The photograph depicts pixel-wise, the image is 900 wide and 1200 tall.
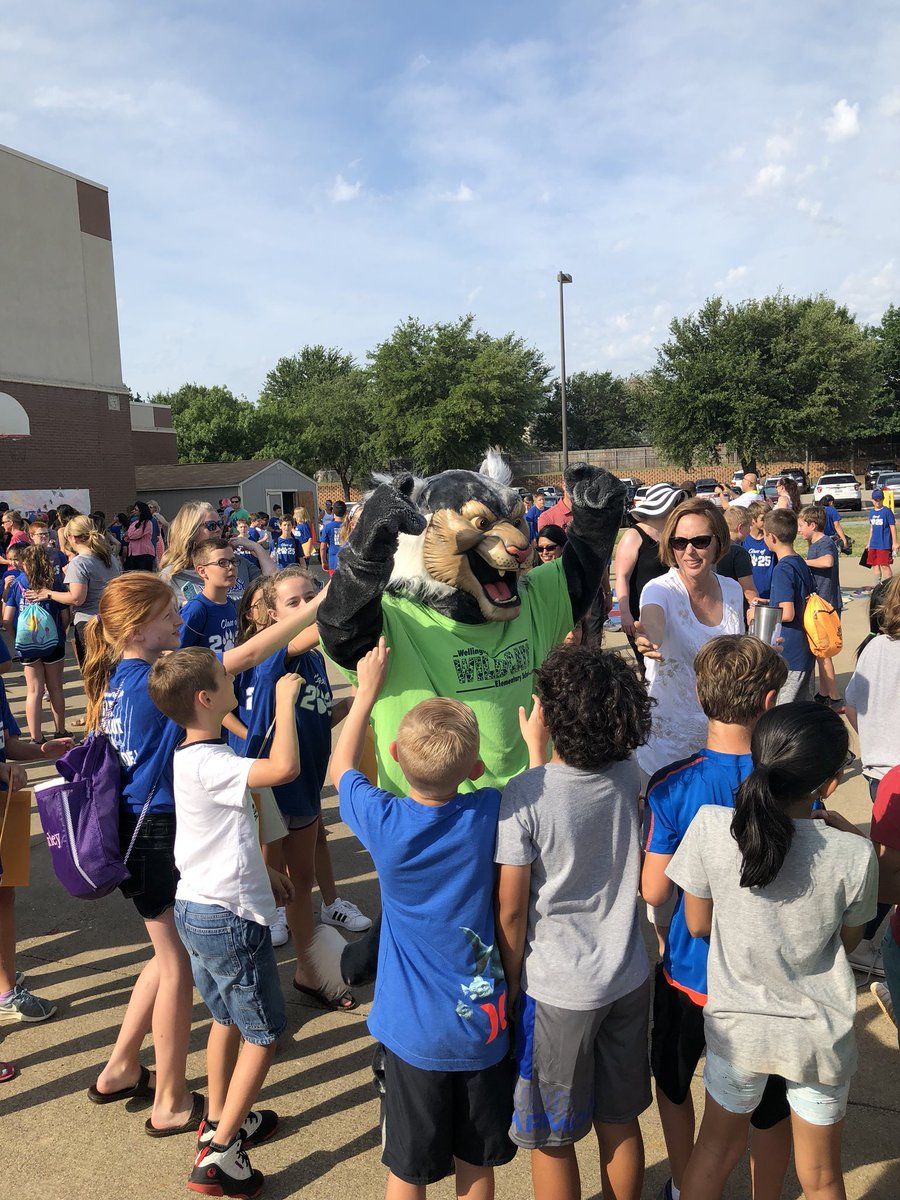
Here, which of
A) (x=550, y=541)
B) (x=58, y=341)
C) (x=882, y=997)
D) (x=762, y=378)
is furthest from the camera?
(x=762, y=378)

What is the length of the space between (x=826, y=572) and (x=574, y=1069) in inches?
203

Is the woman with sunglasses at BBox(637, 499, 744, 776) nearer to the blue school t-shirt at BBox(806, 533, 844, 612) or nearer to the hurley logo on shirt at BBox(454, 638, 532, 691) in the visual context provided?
the hurley logo on shirt at BBox(454, 638, 532, 691)

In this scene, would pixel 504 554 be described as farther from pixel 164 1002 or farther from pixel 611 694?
pixel 164 1002

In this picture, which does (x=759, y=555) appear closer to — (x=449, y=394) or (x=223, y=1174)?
(x=223, y=1174)

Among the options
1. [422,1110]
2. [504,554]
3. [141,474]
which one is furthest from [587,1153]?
[141,474]

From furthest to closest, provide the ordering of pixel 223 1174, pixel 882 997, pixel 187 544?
pixel 187 544 → pixel 882 997 → pixel 223 1174

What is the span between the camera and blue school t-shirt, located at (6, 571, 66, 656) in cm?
660

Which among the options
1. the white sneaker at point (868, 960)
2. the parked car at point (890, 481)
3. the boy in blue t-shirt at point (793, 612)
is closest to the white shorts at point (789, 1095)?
the white sneaker at point (868, 960)

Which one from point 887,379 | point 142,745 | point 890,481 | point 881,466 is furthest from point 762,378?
point 142,745

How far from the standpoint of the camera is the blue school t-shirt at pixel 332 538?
35.1ft

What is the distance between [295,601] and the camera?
3.36 metres

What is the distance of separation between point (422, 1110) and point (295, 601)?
1927 millimetres

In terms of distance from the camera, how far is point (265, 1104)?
2.73 metres

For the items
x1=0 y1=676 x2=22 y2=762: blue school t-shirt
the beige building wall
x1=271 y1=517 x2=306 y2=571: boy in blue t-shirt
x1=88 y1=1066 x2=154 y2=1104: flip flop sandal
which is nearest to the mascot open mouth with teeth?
x1=88 y1=1066 x2=154 y2=1104: flip flop sandal
